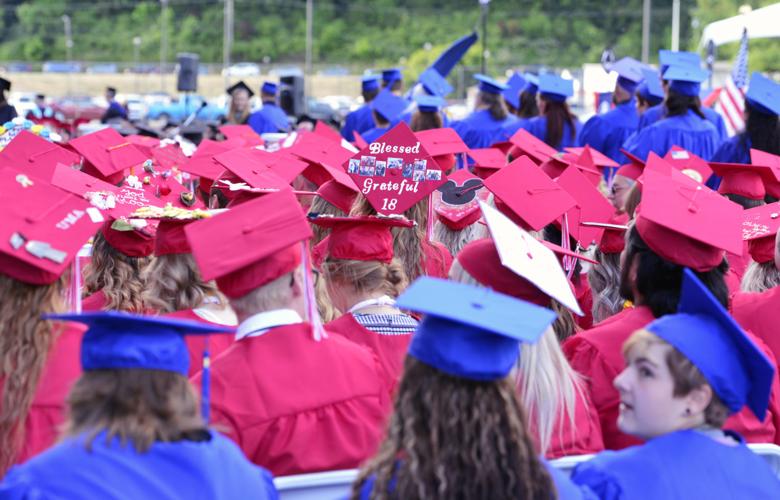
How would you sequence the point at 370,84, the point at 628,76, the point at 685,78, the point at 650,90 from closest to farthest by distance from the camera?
the point at 685,78, the point at 650,90, the point at 628,76, the point at 370,84

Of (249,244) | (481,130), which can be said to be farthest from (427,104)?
(249,244)

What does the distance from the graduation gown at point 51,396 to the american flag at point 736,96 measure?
13084 millimetres

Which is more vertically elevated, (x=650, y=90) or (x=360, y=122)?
(x=650, y=90)

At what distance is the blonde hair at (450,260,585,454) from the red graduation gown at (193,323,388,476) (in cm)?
38

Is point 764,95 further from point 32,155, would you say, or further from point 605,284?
point 32,155

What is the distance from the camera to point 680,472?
2.42 meters

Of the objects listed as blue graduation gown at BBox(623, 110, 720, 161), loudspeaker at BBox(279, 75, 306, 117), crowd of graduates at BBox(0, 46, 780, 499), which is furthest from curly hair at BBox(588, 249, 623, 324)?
loudspeaker at BBox(279, 75, 306, 117)

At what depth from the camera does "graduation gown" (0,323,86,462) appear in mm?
2709

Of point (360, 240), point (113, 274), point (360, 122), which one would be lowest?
point (360, 122)

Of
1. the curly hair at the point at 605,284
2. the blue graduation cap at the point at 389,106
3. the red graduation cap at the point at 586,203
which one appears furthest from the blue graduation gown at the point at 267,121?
the curly hair at the point at 605,284

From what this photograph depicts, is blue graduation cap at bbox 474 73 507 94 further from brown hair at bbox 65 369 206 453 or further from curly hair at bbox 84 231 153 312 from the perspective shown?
brown hair at bbox 65 369 206 453

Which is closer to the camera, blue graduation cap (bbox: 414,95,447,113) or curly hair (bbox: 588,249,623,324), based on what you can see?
curly hair (bbox: 588,249,623,324)

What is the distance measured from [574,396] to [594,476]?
0.51 metres

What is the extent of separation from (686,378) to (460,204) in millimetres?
3300
